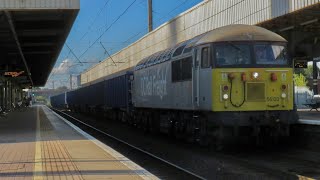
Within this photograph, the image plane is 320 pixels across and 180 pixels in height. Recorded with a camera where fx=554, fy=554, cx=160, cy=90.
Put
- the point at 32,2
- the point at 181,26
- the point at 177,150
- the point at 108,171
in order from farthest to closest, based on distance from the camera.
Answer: the point at 181,26 → the point at 32,2 → the point at 177,150 → the point at 108,171

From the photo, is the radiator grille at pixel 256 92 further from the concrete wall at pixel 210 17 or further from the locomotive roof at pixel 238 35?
the concrete wall at pixel 210 17

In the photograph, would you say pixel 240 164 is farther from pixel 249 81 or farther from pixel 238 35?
pixel 238 35

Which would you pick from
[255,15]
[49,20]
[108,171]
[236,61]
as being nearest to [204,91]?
[236,61]

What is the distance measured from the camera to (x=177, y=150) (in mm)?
17938

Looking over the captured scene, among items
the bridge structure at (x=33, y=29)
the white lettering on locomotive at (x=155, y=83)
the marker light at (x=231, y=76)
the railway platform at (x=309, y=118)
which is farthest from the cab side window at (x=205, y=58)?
the bridge structure at (x=33, y=29)

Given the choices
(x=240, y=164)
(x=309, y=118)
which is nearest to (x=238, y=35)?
(x=240, y=164)

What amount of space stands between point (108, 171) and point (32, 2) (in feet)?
42.2

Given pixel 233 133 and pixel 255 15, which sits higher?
pixel 255 15

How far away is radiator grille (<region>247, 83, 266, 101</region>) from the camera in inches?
593

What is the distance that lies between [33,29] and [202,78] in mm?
18204

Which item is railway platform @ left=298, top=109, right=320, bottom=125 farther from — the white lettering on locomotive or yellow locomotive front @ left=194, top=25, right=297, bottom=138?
the white lettering on locomotive

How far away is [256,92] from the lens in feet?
49.5

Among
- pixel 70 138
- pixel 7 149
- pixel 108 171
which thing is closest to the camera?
pixel 108 171

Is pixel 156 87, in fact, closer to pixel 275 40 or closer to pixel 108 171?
pixel 275 40
